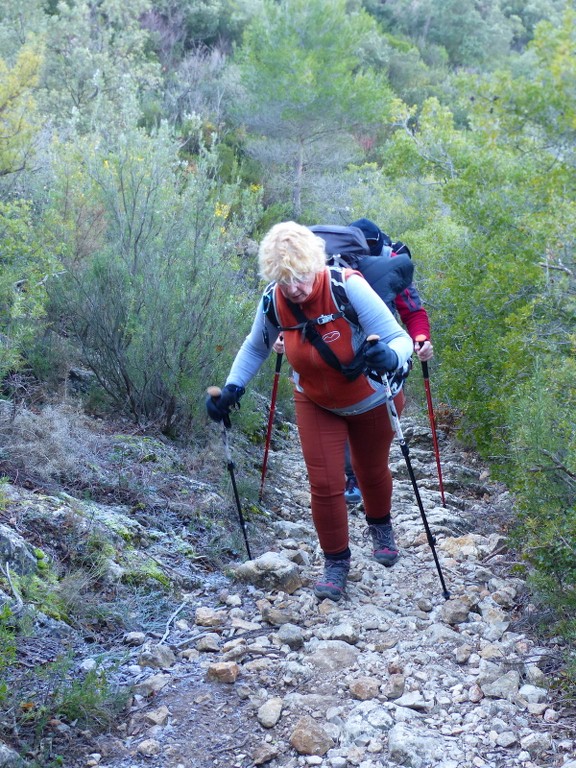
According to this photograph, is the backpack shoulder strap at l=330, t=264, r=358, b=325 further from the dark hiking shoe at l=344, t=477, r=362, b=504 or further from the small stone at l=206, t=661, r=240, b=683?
the dark hiking shoe at l=344, t=477, r=362, b=504

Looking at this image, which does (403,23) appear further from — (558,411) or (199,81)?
(558,411)

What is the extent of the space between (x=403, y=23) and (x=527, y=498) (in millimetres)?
36503

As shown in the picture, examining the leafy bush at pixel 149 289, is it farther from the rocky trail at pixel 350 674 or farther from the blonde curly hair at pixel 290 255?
the blonde curly hair at pixel 290 255

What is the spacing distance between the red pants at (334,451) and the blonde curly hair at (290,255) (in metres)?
0.78

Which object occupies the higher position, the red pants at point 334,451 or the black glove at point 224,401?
the black glove at point 224,401

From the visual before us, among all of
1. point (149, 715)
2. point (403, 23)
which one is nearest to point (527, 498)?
point (149, 715)

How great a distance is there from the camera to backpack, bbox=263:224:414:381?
3852 millimetres

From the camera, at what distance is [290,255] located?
12.0 feet

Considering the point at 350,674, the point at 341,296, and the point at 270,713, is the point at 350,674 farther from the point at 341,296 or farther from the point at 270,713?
the point at 341,296

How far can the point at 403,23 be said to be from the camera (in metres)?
36.1

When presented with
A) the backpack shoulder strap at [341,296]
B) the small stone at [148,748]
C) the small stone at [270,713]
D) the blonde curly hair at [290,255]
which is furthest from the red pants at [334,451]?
the small stone at [148,748]

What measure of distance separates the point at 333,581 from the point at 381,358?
4.67 feet

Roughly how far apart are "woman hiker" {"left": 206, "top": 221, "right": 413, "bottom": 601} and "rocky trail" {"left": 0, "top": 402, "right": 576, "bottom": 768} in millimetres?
381

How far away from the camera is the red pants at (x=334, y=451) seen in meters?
4.16
